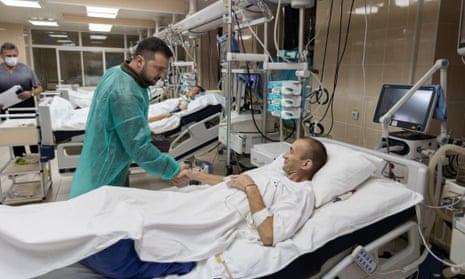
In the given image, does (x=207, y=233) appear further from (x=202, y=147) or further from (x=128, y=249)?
(x=202, y=147)

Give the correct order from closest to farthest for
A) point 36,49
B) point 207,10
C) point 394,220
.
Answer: point 394,220 < point 207,10 < point 36,49

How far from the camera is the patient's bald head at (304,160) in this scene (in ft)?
5.67

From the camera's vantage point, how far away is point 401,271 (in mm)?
1508

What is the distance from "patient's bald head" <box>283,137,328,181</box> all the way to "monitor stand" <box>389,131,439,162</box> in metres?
0.51

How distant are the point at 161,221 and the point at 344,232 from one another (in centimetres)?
73

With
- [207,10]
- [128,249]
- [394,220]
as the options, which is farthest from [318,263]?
[207,10]

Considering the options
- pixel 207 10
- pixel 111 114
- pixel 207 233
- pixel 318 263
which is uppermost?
pixel 207 10

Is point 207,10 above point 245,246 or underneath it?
above

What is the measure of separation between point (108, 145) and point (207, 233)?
72 centimetres

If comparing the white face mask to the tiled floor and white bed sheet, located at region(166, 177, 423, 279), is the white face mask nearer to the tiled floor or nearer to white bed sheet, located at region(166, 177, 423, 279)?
the tiled floor

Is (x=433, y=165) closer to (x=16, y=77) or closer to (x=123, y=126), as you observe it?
(x=123, y=126)

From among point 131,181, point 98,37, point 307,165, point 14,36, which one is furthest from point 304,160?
point 98,37

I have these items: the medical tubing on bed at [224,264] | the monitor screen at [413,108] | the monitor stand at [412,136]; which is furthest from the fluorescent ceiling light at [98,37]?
the medical tubing on bed at [224,264]

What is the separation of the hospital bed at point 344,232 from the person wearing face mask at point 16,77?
355 cm
